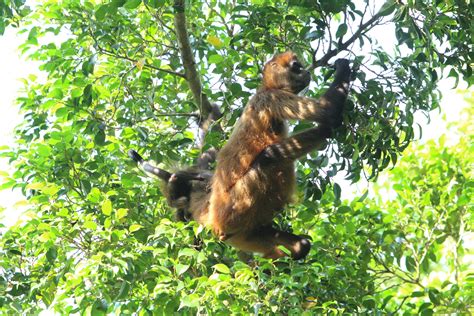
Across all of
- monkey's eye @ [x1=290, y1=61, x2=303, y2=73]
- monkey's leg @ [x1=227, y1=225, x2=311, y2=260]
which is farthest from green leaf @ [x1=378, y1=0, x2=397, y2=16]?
monkey's leg @ [x1=227, y1=225, x2=311, y2=260]

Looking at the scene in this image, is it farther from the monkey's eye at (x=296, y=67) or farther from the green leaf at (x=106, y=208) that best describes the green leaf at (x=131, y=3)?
the monkey's eye at (x=296, y=67)

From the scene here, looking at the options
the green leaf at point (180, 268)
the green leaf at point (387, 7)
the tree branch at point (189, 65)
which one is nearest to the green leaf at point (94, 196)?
the green leaf at point (180, 268)

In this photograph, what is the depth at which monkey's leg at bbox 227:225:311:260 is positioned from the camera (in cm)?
647

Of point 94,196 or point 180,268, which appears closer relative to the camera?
point 180,268

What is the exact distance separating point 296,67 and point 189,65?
107 centimetres

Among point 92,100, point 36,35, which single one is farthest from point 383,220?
point 36,35

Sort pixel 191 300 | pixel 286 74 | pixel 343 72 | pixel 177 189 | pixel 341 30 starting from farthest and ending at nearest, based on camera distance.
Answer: pixel 286 74, pixel 177 189, pixel 343 72, pixel 341 30, pixel 191 300

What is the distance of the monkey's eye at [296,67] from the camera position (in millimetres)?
7082

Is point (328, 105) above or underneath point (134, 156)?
above

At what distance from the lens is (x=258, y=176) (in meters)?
6.48

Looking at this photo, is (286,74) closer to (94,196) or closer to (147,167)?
(147,167)

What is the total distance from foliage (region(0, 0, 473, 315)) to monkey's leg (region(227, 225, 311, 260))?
21 centimetres

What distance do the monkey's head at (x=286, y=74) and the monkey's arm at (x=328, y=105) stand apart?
21.0 inches

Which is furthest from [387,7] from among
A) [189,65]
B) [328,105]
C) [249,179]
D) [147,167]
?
[147,167]
